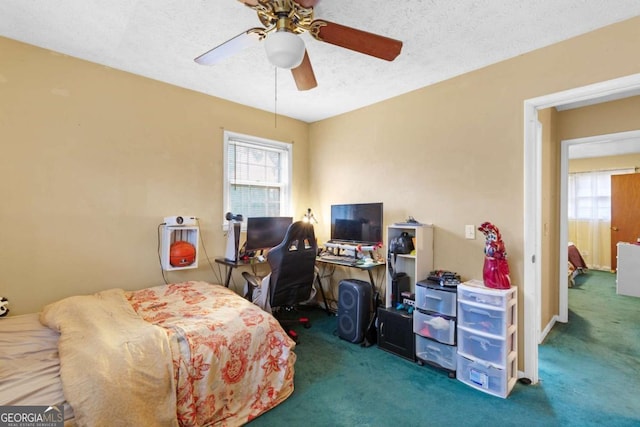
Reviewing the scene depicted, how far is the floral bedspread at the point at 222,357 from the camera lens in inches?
69.2

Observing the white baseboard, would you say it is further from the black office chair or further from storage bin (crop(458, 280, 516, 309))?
the black office chair

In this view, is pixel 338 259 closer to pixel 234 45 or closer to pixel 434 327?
pixel 434 327

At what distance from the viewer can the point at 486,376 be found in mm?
2215

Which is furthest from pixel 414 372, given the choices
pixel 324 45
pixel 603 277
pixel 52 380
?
pixel 603 277

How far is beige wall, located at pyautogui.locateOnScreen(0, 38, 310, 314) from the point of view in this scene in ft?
7.47

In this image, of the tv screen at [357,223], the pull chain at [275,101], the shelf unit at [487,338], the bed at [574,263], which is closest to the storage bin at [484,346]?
the shelf unit at [487,338]

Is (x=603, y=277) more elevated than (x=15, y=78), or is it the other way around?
(x=15, y=78)

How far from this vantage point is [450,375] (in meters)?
2.42

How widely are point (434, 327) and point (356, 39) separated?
229 cm

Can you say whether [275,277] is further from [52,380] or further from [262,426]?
[52,380]

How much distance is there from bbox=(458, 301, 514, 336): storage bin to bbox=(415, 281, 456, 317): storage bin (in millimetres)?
81

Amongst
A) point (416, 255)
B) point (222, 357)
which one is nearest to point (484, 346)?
point (416, 255)

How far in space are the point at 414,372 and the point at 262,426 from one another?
133 cm

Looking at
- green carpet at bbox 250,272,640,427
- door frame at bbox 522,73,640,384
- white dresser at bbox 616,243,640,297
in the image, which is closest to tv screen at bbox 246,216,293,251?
green carpet at bbox 250,272,640,427
